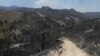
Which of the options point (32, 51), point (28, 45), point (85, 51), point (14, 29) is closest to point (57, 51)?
point (85, 51)

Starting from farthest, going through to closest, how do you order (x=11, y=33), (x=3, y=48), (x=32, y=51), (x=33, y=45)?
1. (x=11, y=33)
2. (x=33, y=45)
3. (x=32, y=51)
4. (x=3, y=48)

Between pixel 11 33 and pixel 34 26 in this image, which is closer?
pixel 11 33

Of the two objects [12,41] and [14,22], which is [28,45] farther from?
[14,22]

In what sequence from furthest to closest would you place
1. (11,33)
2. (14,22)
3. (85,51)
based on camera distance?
(14,22)
(11,33)
(85,51)

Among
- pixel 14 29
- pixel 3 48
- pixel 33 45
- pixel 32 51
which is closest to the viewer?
pixel 3 48

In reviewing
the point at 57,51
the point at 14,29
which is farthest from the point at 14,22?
the point at 57,51

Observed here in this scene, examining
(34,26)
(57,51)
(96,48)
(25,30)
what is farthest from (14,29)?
(96,48)

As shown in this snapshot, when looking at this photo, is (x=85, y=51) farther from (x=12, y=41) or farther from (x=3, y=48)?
(x=12, y=41)

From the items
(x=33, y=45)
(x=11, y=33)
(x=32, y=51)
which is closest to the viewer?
(x=32, y=51)

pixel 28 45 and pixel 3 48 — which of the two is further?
pixel 28 45
